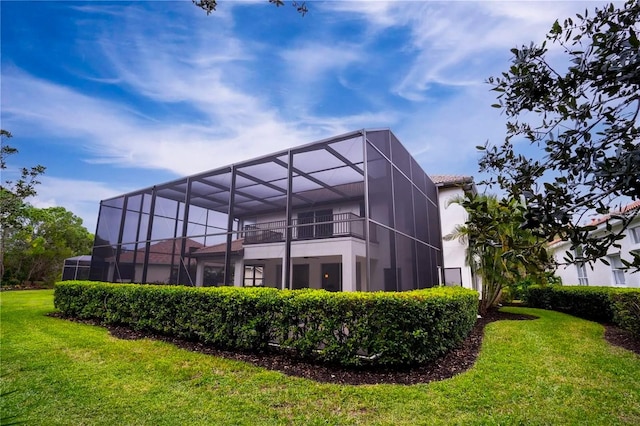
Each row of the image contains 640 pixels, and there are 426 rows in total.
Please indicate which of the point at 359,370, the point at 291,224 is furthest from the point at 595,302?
the point at 291,224

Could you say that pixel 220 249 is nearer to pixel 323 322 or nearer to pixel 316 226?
pixel 316 226

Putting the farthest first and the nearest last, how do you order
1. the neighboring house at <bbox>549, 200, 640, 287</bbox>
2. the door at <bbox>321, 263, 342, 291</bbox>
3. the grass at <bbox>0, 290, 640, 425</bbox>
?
the door at <bbox>321, 263, 342, 291</bbox> → the neighboring house at <bbox>549, 200, 640, 287</bbox> → the grass at <bbox>0, 290, 640, 425</bbox>

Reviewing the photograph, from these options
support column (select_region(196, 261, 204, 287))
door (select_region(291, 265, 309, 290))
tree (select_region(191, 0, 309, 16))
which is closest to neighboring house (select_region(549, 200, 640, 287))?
tree (select_region(191, 0, 309, 16))

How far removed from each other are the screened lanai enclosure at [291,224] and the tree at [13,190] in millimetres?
2768

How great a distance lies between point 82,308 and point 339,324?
362 inches

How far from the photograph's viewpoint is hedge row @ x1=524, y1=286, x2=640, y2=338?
22.5ft

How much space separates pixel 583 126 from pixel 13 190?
604 inches

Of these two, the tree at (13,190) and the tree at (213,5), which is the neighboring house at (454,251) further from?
the tree at (13,190)

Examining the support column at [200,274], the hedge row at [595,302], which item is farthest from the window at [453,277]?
the support column at [200,274]

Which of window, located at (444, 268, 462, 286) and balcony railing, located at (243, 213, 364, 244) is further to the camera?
window, located at (444, 268, 462, 286)

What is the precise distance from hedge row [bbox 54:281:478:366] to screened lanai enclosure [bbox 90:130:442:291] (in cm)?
115

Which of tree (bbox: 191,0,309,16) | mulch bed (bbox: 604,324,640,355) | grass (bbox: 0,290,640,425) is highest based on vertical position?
tree (bbox: 191,0,309,16)

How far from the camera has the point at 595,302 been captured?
9984 mm

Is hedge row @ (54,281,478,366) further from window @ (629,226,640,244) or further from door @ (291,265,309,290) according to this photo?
window @ (629,226,640,244)
